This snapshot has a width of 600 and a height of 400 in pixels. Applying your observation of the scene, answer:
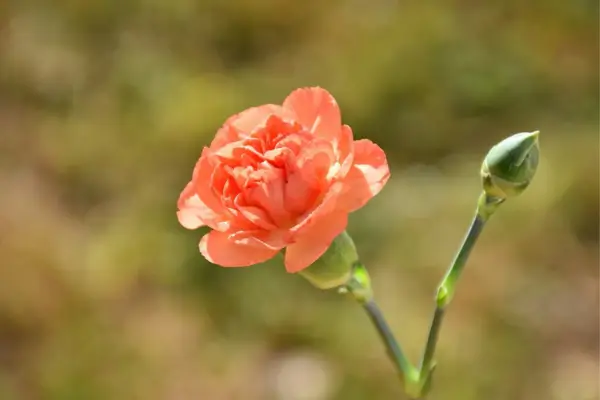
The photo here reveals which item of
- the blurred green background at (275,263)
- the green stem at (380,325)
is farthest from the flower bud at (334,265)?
the blurred green background at (275,263)

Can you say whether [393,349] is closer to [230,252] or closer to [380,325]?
[380,325]

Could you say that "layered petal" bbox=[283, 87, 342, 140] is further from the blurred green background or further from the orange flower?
the blurred green background

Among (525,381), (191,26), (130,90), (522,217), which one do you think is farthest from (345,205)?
(191,26)

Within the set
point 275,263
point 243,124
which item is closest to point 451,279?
point 243,124

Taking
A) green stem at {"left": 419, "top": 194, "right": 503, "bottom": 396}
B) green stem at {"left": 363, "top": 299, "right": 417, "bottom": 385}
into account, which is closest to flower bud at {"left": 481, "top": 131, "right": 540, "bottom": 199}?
green stem at {"left": 419, "top": 194, "right": 503, "bottom": 396}

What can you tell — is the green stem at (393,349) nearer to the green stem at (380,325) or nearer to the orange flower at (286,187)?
the green stem at (380,325)

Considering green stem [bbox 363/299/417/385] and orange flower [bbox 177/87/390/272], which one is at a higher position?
orange flower [bbox 177/87/390/272]
